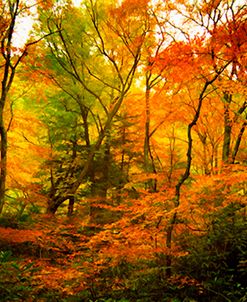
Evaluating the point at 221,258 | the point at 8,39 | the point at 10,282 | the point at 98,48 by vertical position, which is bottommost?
the point at 221,258

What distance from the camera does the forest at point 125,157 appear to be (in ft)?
23.4

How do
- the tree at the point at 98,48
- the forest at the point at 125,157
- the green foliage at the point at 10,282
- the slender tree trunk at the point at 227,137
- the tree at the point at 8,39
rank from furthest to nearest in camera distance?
the tree at the point at 98,48 < the slender tree trunk at the point at 227,137 < the tree at the point at 8,39 < the forest at the point at 125,157 < the green foliage at the point at 10,282

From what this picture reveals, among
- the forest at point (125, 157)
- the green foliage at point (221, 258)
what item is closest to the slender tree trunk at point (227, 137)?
the forest at point (125, 157)

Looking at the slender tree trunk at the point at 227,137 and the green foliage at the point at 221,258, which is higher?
the slender tree trunk at the point at 227,137

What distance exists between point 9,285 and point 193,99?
1013cm

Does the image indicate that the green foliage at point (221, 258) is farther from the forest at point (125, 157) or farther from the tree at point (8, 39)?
the tree at point (8, 39)

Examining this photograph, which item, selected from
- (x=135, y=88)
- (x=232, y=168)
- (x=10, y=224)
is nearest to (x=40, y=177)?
(x=10, y=224)

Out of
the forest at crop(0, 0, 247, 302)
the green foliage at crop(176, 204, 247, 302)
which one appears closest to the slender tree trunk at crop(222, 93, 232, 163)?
the forest at crop(0, 0, 247, 302)

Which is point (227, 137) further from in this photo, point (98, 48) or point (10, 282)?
point (10, 282)

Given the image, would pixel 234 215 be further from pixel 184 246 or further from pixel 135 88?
pixel 135 88

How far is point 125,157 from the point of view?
17.9 m

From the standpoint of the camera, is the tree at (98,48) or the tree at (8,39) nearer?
the tree at (8,39)

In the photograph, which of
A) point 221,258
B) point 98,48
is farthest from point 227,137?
point 98,48

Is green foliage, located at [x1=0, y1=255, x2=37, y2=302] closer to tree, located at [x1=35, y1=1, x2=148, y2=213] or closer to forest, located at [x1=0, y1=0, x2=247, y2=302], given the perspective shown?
forest, located at [x1=0, y1=0, x2=247, y2=302]
